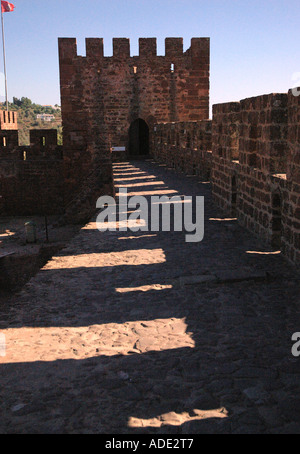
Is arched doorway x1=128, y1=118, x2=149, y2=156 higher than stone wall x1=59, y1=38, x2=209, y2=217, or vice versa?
stone wall x1=59, y1=38, x2=209, y2=217

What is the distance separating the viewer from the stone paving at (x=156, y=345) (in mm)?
3115

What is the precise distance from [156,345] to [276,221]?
11.1 feet

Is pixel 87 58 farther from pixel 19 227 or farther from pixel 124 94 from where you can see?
pixel 19 227

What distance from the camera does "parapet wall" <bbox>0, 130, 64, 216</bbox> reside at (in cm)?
2206

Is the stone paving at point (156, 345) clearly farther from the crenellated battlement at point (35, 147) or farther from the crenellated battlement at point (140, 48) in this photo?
the crenellated battlement at point (140, 48)

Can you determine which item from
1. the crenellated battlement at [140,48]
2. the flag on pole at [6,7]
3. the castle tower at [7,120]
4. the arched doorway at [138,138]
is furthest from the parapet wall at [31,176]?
the flag on pole at [6,7]

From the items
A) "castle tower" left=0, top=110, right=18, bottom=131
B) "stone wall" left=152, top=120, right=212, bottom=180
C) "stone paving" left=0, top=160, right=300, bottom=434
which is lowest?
"stone paving" left=0, top=160, right=300, bottom=434

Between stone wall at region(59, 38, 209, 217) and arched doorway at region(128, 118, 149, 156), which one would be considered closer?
stone wall at region(59, 38, 209, 217)

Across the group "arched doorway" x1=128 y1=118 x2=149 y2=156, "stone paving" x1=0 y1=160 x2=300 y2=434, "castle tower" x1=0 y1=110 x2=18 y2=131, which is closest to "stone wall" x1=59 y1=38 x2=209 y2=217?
"arched doorway" x1=128 y1=118 x2=149 y2=156

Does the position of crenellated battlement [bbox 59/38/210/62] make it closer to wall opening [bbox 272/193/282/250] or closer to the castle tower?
the castle tower

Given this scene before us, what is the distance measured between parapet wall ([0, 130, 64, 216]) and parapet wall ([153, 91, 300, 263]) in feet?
42.3

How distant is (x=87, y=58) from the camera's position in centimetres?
2258

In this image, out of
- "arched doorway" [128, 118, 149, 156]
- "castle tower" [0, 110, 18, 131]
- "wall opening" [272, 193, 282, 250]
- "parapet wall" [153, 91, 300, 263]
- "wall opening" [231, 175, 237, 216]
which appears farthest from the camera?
"arched doorway" [128, 118, 149, 156]
